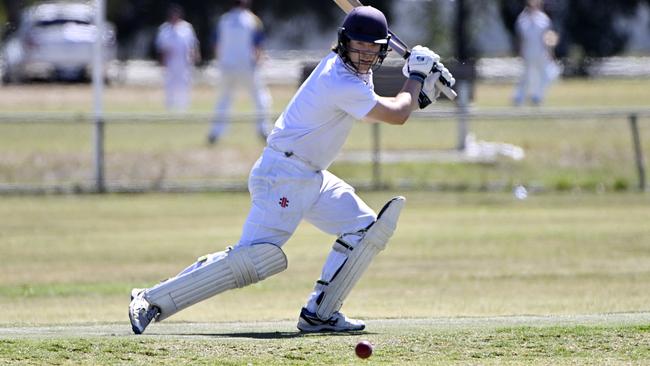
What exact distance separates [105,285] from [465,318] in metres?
3.68

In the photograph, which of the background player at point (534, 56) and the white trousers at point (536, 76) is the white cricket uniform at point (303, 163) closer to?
the background player at point (534, 56)

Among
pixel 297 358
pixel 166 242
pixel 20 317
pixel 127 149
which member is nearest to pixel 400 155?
pixel 127 149

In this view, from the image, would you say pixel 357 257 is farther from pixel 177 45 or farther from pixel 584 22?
pixel 584 22

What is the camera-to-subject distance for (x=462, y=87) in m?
19.9

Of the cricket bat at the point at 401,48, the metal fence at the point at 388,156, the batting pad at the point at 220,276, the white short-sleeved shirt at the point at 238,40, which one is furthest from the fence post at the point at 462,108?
the batting pad at the point at 220,276

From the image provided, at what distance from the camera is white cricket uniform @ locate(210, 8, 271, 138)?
21188 mm

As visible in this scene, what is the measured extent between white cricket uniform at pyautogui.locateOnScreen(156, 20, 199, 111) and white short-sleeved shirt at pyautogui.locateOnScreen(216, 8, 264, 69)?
4192mm

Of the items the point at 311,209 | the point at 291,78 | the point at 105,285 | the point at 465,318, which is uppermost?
the point at 311,209

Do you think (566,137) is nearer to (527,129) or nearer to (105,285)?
(527,129)

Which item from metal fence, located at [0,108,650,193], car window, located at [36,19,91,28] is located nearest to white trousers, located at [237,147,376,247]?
metal fence, located at [0,108,650,193]

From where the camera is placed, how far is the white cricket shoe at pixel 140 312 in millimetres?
7672

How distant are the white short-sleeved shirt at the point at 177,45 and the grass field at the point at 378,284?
9.45m

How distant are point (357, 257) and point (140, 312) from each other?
3.98 ft

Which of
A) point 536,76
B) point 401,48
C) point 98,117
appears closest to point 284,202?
point 401,48
